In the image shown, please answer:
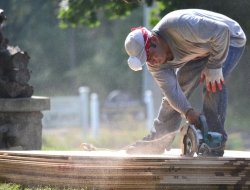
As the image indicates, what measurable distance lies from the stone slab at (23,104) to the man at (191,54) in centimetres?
160

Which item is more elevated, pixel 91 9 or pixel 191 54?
pixel 91 9

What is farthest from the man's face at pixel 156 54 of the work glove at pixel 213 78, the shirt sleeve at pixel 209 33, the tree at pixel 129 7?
the tree at pixel 129 7

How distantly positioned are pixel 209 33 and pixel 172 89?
0.61 meters

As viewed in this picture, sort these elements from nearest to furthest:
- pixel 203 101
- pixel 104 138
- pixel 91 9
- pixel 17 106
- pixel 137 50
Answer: pixel 137 50
pixel 203 101
pixel 17 106
pixel 91 9
pixel 104 138

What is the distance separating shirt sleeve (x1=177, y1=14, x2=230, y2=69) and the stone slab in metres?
2.26

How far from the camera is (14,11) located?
23500 mm

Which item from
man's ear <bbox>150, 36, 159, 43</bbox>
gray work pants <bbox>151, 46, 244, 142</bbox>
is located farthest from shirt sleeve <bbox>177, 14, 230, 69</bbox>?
gray work pants <bbox>151, 46, 244, 142</bbox>

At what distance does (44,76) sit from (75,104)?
9.39 m

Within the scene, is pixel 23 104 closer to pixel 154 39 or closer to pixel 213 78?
pixel 154 39

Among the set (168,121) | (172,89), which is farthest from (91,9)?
(172,89)

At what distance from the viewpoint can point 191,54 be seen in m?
4.69

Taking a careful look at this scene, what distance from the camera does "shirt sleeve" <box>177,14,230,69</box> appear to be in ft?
14.0

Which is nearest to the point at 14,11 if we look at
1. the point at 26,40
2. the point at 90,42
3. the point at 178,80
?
the point at 26,40

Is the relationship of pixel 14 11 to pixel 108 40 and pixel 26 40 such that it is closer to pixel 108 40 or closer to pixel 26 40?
pixel 26 40
